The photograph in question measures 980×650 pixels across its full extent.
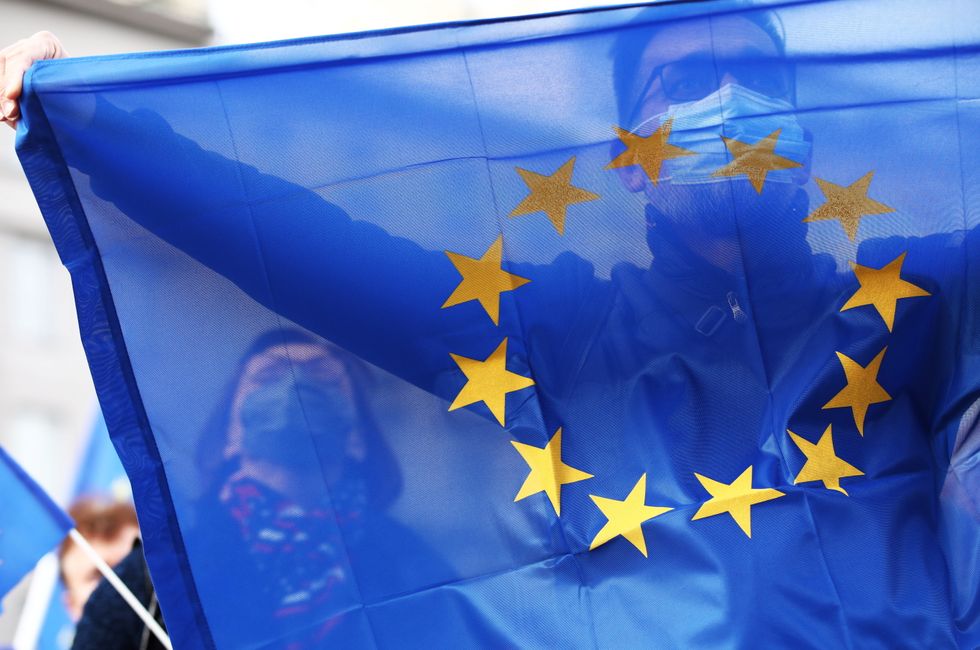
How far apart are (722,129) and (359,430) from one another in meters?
0.83

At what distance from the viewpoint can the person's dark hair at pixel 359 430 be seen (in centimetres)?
169

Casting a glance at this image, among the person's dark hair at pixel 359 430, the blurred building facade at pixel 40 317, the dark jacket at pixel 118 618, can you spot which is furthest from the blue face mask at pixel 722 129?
the blurred building facade at pixel 40 317

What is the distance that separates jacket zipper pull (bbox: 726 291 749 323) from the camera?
1.78 metres

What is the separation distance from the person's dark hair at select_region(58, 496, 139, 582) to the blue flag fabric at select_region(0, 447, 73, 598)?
56 centimetres

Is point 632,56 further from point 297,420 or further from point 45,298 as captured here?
point 45,298

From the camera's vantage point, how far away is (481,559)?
1706mm

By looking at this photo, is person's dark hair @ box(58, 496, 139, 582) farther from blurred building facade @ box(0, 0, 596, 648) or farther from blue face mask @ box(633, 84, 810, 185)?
blue face mask @ box(633, 84, 810, 185)

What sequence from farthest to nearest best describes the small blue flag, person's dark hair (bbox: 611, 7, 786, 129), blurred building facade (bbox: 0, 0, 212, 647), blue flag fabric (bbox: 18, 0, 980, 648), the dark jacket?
blurred building facade (bbox: 0, 0, 212, 647) → the small blue flag → the dark jacket → person's dark hair (bbox: 611, 7, 786, 129) → blue flag fabric (bbox: 18, 0, 980, 648)

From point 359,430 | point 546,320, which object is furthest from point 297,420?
point 546,320

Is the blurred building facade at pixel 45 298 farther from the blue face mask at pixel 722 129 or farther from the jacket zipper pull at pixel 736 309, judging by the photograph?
the jacket zipper pull at pixel 736 309

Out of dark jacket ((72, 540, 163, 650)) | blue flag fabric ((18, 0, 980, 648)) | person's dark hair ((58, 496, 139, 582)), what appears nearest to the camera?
blue flag fabric ((18, 0, 980, 648))

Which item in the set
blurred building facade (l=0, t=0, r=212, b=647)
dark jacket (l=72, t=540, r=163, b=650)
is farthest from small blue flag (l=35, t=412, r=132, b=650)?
blurred building facade (l=0, t=0, r=212, b=647)

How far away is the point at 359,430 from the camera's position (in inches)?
67.8

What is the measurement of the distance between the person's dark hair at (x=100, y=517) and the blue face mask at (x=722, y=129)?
188 cm
